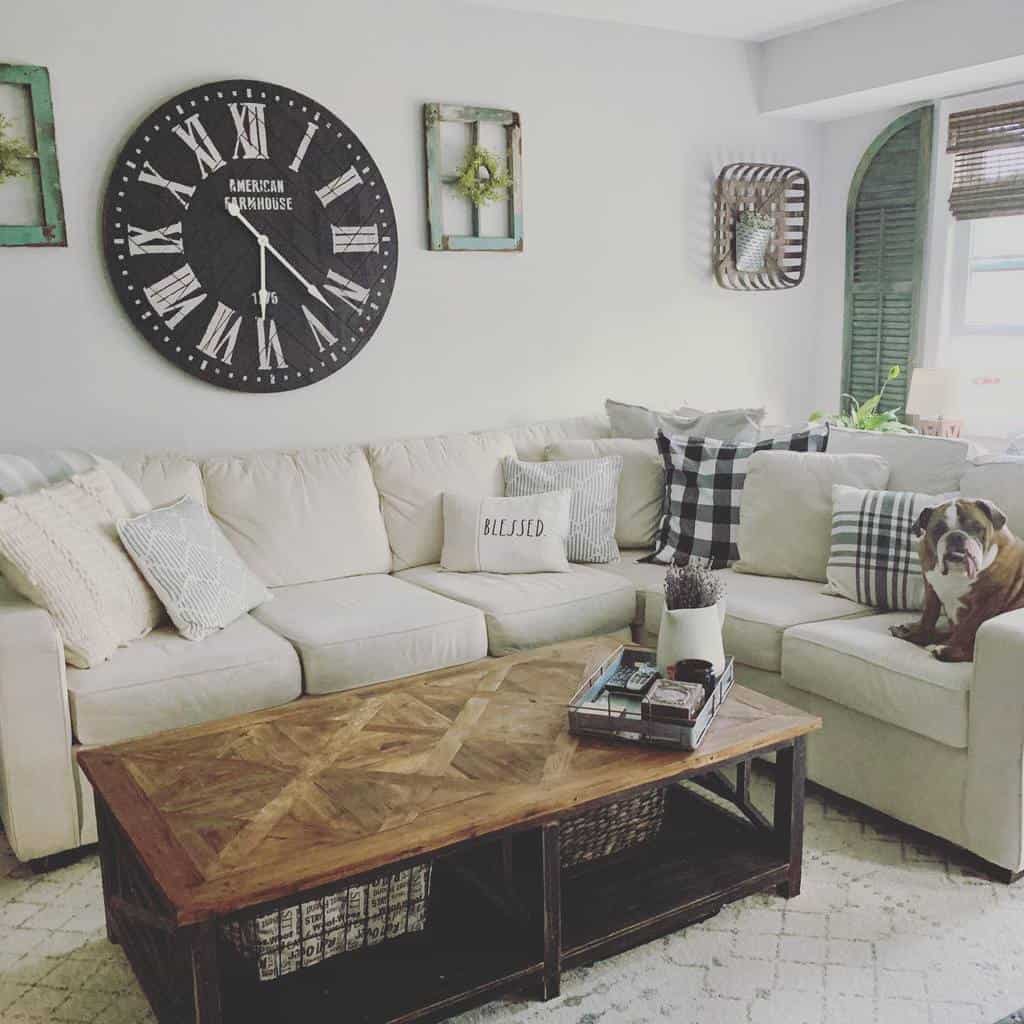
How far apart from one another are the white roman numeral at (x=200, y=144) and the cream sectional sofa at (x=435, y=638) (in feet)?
3.10

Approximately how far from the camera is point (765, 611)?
3.00 metres

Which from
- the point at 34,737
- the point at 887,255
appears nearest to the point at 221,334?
the point at 34,737

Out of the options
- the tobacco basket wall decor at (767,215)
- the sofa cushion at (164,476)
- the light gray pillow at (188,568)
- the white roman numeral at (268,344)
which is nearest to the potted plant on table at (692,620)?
the light gray pillow at (188,568)

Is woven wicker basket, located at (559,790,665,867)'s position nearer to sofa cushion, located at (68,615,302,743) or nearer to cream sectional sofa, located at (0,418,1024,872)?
cream sectional sofa, located at (0,418,1024,872)

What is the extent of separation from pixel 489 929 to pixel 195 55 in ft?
9.21

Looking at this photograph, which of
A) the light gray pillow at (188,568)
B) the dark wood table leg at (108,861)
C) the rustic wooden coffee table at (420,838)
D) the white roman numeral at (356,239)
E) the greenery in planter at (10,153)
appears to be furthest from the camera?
the white roman numeral at (356,239)

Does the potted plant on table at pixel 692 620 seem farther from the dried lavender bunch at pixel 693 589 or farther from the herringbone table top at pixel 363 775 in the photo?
the herringbone table top at pixel 363 775

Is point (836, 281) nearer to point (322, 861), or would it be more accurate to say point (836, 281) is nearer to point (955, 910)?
point (955, 910)

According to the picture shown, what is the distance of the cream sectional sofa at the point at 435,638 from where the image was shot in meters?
2.45

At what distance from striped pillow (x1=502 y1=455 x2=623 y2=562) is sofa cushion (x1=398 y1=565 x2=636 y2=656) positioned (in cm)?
14

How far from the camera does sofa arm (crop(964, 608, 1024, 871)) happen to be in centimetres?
233

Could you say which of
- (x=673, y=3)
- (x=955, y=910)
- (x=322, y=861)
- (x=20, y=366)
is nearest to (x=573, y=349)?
(x=673, y=3)

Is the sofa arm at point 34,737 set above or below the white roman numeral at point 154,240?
below

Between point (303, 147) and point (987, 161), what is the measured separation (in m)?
2.75
